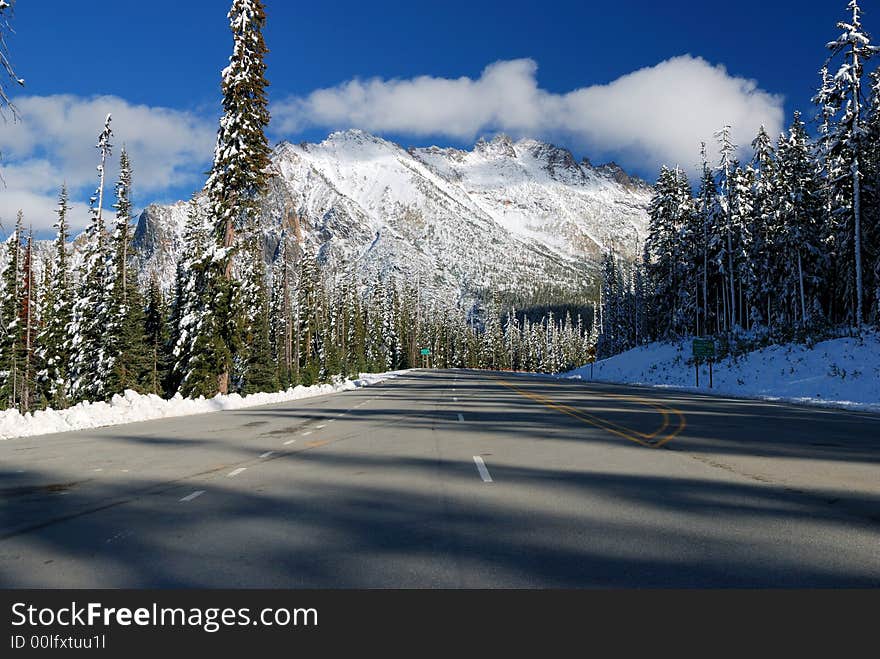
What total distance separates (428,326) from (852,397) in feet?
463

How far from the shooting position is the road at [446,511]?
4.79m

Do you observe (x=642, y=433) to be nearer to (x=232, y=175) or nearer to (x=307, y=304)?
(x=232, y=175)

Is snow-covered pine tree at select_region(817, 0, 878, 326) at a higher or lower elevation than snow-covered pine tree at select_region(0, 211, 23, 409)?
higher

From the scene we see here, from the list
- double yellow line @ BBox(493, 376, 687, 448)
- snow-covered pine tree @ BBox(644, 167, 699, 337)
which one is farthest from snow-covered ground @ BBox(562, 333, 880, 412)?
snow-covered pine tree @ BBox(644, 167, 699, 337)

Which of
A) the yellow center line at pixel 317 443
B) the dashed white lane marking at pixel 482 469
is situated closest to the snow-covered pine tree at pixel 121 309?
the yellow center line at pixel 317 443

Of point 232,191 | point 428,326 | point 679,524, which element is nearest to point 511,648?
point 679,524

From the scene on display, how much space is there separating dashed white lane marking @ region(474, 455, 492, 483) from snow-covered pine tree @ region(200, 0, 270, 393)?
70.4 ft

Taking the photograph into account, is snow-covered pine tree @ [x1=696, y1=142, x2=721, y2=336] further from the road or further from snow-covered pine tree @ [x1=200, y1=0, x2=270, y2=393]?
the road

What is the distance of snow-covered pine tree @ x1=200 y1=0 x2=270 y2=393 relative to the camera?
2856 cm

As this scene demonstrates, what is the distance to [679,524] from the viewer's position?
6098 millimetres

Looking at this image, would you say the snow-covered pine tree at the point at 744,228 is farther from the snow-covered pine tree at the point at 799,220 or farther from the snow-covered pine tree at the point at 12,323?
the snow-covered pine tree at the point at 12,323

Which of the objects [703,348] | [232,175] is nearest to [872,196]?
[703,348]

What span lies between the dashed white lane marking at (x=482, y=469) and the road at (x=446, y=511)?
3.6 inches

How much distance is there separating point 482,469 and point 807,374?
3005 cm
